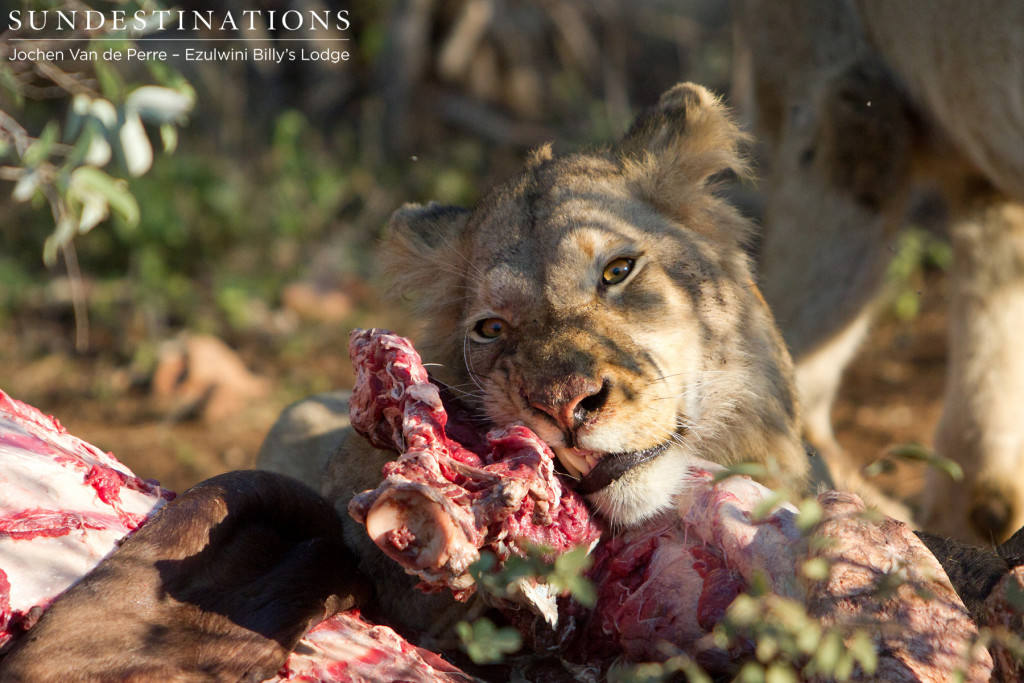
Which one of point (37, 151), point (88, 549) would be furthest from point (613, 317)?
point (37, 151)

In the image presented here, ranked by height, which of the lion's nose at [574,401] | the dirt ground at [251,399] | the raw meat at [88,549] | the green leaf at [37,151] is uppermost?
the green leaf at [37,151]

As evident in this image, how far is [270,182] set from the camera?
7.98m

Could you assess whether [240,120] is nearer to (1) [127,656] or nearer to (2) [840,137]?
(2) [840,137]

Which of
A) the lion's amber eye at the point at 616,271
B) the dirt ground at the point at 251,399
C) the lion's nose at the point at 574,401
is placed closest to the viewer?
the lion's nose at the point at 574,401

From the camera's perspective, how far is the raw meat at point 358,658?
2178 mm

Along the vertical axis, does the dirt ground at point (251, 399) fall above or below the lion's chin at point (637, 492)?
below

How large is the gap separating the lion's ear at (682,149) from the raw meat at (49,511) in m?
1.70

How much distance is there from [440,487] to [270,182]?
6288 mm

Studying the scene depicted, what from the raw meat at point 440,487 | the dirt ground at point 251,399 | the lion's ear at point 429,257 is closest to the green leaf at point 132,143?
the lion's ear at point 429,257

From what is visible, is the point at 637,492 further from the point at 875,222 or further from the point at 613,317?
the point at 875,222

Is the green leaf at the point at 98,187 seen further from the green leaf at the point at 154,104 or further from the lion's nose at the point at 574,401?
the lion's nose at the point at 574,401

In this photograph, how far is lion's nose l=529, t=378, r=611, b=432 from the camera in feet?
7.73

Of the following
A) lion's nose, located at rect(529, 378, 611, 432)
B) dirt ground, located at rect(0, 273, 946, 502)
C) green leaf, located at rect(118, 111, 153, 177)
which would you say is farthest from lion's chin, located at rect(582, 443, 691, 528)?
dirt ground, located at rect(0, 273, 946, 502)

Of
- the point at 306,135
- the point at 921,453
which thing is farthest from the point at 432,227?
the point at 306,135
